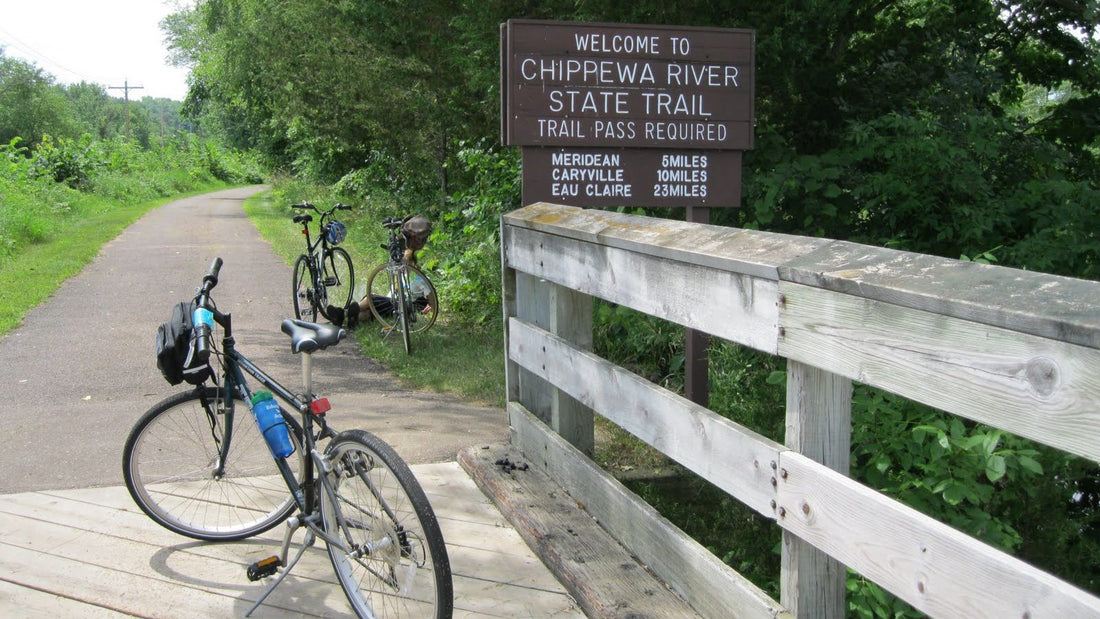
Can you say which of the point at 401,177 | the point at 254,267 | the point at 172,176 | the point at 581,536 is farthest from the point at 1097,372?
the point at 172,176

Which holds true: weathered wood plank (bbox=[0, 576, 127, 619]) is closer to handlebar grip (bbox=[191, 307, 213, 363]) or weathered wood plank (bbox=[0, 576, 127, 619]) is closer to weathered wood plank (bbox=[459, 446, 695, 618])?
handlebar grip (bbox=[191, 307, 213, 363])

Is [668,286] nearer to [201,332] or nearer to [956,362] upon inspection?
[956,362]

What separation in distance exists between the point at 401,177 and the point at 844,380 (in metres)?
15.6

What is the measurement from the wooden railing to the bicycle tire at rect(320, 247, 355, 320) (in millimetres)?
6414

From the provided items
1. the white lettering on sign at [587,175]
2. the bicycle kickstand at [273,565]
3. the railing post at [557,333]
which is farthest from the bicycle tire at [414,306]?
the bicycle kickstand at [273,565]

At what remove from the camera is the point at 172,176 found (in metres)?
50.2

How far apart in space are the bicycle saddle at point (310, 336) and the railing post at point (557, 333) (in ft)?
3.52

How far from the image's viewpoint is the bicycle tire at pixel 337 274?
1033 centimetres

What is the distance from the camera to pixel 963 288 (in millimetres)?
2084

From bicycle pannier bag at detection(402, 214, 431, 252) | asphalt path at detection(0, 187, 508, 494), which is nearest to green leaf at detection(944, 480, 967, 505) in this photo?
asphalt path at detection(0, 187, 508, 494)

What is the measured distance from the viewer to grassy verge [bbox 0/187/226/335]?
11391 mm

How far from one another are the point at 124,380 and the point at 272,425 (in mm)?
4634

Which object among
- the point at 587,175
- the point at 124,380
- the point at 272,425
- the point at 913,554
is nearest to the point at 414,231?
the point at 124,380

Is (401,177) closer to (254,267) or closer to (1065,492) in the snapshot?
(254,267)
